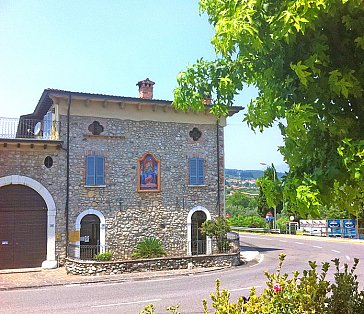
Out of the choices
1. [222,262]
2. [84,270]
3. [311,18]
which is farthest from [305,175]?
[222,262]

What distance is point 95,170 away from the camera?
20.2m

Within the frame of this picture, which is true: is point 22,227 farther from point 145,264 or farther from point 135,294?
point 135,294

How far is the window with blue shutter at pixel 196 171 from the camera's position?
22.3 metres

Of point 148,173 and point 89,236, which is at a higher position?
point 148,173

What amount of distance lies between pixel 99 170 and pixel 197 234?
6452 millimetres

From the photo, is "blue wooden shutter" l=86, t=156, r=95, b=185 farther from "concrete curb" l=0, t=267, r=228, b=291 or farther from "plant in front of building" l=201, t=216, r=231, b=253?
"plant in front of building" l=201, t=216, r=231, b=253

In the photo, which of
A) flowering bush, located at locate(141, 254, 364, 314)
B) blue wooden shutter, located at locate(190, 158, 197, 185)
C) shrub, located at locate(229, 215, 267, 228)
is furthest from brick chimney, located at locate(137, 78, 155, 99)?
shrub, located at locate(229, 215, 267, 228)

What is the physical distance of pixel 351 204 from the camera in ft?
16.4

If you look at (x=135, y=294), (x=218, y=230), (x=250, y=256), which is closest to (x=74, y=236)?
(x=135, y=294)

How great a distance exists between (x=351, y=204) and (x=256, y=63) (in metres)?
2.09

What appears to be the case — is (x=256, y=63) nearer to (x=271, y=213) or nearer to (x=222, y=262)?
(x=222, y=262)

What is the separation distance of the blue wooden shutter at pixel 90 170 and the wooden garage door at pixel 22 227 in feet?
7.69

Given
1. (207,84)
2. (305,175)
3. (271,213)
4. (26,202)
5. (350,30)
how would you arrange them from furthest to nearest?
(271,213), (26,202), (207,84), (350,30), (305,175)

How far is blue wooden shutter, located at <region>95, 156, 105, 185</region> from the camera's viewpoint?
20.2m
